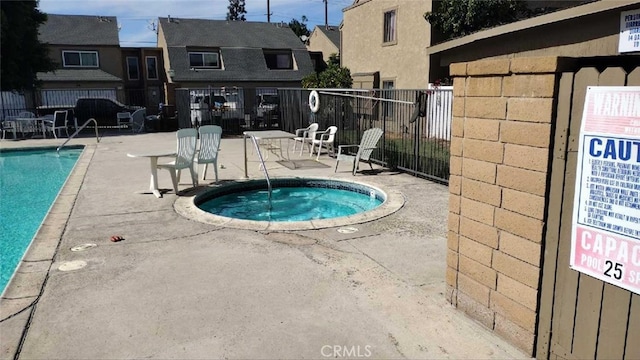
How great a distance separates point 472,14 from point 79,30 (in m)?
28.7

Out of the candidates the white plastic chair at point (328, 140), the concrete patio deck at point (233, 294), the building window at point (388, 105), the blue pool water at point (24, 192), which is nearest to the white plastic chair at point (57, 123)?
the blue pool water at point (24, 192)

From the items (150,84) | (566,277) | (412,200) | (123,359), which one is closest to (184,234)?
(123,359)

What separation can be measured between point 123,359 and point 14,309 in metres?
1.39

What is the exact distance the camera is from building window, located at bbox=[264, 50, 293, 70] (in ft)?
111

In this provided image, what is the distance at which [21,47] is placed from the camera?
2064cm

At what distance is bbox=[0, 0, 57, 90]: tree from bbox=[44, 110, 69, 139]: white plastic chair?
3.55 metres

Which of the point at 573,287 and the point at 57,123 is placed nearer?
the point at 573,287

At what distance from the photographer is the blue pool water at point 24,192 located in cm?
661

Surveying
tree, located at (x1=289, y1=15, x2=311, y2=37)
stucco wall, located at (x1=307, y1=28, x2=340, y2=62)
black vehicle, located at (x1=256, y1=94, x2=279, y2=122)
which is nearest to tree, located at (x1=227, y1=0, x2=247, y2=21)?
tree, located at (x1=289, y1=15, x2=311, y2=37)

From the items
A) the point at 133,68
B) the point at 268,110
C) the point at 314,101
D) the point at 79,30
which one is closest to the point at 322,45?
the point at 133,68

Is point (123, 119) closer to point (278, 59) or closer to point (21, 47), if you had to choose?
point (21, 47)

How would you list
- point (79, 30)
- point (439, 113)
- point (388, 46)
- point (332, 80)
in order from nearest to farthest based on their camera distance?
point (439, 113), point (388, 46), point (332, 80), point (79, 30)

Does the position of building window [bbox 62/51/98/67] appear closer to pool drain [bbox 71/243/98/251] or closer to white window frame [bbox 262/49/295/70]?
white window frame [bbox 262/49/295/70]

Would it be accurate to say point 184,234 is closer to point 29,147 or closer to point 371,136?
point 371,136
